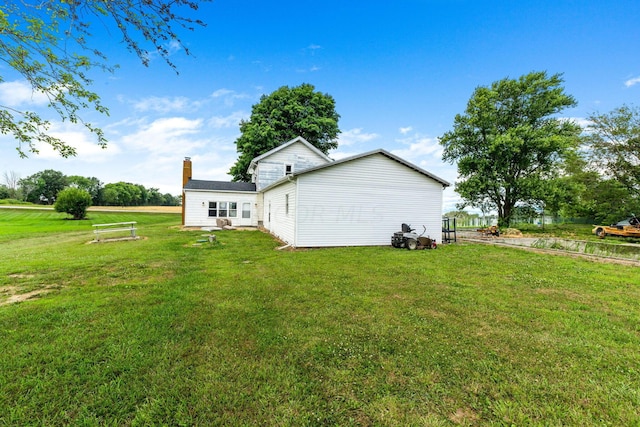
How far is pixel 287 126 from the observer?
94.2 ft

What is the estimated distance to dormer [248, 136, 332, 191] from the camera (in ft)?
67.6

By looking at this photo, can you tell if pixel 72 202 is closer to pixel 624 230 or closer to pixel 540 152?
pixel 540 152

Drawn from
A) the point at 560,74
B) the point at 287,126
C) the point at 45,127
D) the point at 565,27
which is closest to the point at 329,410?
the point at 45,127

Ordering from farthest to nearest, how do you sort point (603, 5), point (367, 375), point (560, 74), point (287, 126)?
point (287, 126), point (560, 74), point (603, 5), point (367, 375)

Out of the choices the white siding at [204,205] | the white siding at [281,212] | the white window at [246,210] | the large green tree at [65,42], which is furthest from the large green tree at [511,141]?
the large green tree at [65,42]

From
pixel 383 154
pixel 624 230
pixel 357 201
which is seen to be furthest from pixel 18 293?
pixel 624 230

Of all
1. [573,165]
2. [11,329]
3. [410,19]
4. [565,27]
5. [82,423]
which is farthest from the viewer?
[573,165]

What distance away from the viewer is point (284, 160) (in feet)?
68.9

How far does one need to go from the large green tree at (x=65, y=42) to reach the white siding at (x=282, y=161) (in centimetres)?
1696

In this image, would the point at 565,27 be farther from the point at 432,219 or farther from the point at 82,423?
the point at 82,423

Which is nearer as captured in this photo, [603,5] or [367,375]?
[367,375]

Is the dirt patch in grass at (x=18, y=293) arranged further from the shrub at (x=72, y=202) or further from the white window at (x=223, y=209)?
the shrub at (x=72, y=202)

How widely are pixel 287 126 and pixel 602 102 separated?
28.0m

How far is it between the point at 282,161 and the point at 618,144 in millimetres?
27264
